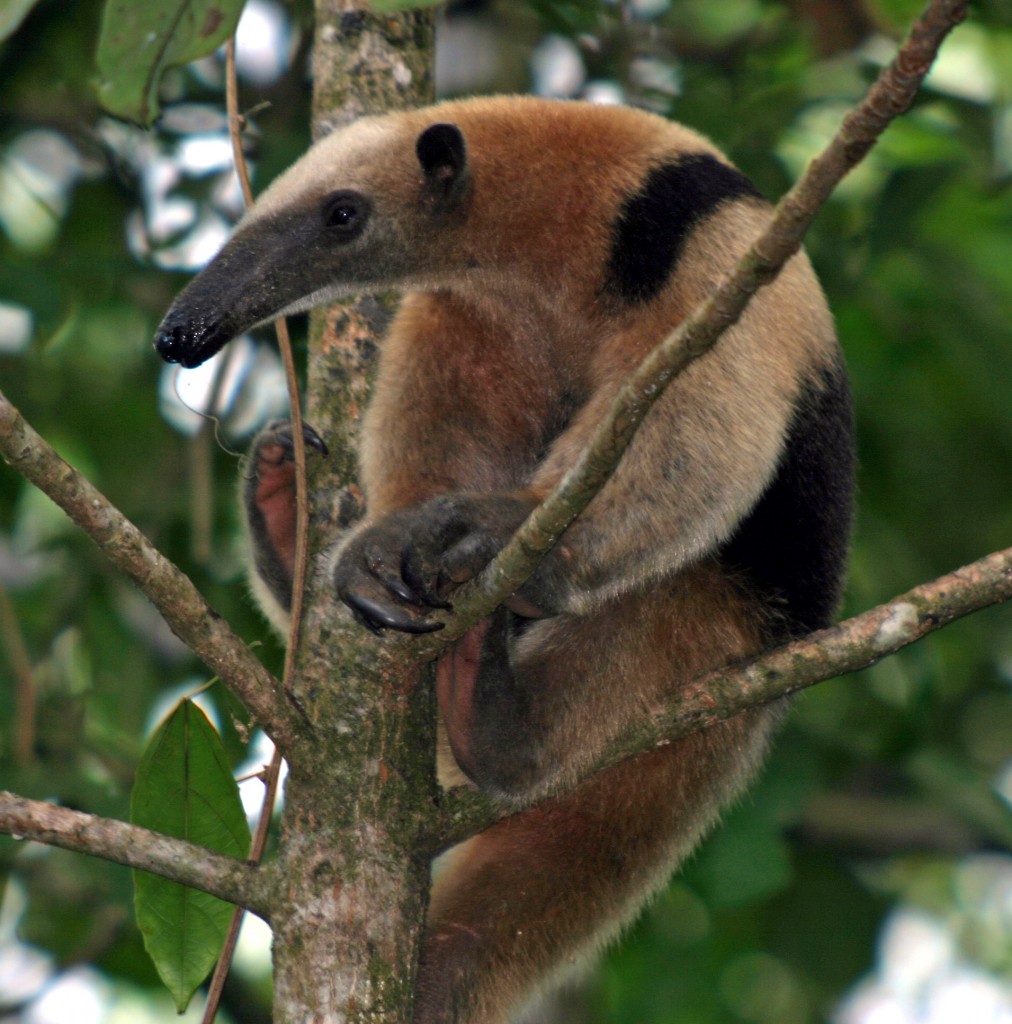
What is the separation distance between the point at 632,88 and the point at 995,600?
11.3ft

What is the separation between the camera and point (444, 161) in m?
3.72

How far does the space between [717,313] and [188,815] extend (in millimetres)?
1674

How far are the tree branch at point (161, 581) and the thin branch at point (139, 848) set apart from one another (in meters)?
0.26

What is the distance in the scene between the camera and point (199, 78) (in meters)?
5.84

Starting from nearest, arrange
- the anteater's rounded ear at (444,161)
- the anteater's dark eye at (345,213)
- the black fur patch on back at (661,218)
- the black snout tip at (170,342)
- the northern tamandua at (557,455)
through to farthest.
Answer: the northern tamandua at (557,455) < the black snout tip at (170,342) < the black fur patch on back at (661,218) < the anteater's rounded ear at (444,161) < the anteater's dark eye at (345,213)

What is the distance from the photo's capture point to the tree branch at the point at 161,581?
243 cm

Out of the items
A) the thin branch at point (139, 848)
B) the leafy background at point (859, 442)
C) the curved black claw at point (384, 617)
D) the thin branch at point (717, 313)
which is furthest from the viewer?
the leafy background at point (859, 442)

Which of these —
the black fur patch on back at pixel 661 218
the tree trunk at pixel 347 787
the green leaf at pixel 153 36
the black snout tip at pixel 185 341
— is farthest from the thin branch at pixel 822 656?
the green leaf at pixel 153 36

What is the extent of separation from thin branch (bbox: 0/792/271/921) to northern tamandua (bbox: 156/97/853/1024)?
2.31ft

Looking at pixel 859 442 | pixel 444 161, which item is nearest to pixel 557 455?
pixel 444 161

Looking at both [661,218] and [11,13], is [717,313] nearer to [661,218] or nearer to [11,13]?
[661,218]

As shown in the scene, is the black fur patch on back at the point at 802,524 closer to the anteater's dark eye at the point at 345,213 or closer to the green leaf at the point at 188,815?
the anteater's dark eye at the point at 345,213

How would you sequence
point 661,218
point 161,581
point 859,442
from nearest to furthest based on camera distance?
point 161,581
point 661,218
point 859,442

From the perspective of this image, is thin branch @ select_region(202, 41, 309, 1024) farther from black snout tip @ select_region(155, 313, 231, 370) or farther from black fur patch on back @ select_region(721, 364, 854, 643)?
black fur patch on back @ select_region(721, 364, 854, 643)
